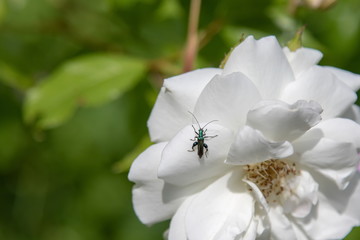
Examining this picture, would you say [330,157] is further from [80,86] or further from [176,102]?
[80,86]

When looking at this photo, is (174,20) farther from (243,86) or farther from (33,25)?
(243,86)

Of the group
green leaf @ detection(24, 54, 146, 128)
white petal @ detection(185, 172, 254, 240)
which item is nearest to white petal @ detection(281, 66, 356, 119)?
white petal @ detection(185, 172, 254, 240)

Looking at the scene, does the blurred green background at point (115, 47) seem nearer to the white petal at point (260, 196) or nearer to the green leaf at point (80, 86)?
the green leaf at point (80, 86)

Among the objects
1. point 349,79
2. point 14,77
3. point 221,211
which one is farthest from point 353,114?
point 14,77

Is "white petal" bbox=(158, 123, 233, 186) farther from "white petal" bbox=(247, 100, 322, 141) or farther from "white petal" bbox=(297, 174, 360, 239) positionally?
"white petal" bbox=(297, 174, 360, 239)

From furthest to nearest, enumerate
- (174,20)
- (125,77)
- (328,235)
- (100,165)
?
(100,165), (174,20), (125,77), (328,235)

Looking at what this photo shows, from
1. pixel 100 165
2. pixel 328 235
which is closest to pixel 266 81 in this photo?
pixel 328 235

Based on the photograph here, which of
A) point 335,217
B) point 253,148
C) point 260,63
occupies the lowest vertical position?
point 335,217
